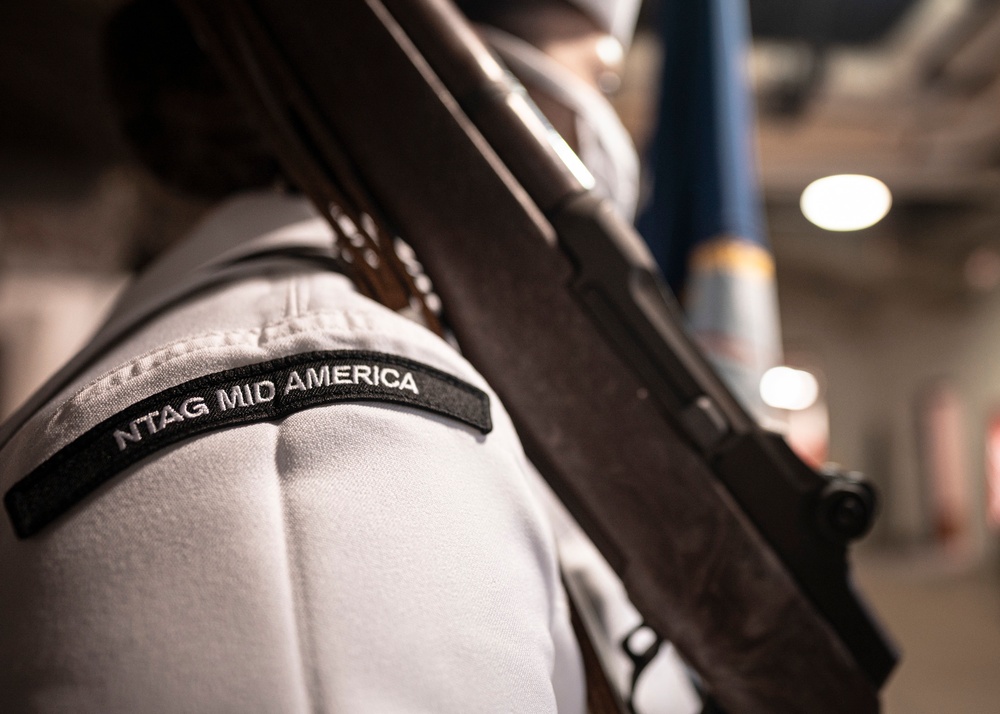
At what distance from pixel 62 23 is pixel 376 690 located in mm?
2176

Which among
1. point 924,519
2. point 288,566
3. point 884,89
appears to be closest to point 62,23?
point 288,566

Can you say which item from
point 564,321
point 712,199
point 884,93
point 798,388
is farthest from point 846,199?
point 798,388

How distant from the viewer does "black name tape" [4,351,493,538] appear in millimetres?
284

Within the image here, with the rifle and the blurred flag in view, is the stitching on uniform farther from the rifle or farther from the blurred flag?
the blurred flag

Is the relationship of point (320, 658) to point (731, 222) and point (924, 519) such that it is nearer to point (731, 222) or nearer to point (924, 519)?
point (731, 222)

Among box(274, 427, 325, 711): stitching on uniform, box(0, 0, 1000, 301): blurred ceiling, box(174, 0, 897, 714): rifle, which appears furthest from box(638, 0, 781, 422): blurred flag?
box(0, 0, 1000, 301): blurred ceiling

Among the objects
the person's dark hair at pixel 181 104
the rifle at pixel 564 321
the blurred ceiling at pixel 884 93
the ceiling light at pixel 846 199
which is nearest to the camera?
the rifle at pixel 564 321

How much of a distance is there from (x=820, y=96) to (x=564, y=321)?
3.12 m

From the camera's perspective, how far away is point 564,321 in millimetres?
474

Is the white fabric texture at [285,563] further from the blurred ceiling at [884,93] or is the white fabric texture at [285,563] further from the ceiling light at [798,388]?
the ceiling light at [798,388]

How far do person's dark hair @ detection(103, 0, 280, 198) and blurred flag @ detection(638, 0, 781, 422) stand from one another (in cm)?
87

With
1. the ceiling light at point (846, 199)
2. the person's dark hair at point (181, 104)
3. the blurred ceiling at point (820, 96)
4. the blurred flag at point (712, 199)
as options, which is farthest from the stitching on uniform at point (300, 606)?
the ceiling light at point (846, 199)

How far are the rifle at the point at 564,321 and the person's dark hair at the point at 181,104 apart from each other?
0.09 m

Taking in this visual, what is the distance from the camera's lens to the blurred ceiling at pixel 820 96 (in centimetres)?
197
